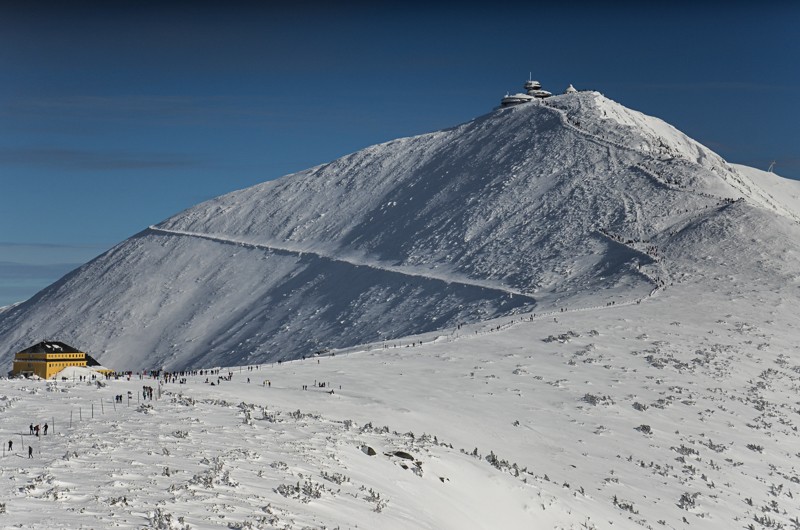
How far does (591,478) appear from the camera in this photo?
123 ft

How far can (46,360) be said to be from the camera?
197 ft

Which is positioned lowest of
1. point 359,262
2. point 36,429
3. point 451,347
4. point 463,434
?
point 463,434

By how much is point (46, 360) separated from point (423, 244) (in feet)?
204

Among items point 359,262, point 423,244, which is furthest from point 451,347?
point 359,262

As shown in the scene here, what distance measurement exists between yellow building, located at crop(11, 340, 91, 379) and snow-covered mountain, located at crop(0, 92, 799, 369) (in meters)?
35.2

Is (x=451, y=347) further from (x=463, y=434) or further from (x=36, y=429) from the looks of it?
(x=36, y=429)

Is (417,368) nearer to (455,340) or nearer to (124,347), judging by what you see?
(455,340)

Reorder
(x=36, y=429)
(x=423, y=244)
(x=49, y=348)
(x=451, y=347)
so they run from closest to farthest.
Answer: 1. (x=36, y=429)
2. (x=49, y=348)
3. (x=451, y=347)
4. (x=423, y=244)

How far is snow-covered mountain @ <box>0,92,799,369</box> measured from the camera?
90.8m

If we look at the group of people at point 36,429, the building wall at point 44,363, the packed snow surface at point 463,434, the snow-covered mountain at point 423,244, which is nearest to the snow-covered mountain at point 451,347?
the packed snow surface at point 463,434

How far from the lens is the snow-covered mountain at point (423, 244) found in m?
90.8

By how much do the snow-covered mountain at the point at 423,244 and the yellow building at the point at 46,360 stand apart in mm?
35185

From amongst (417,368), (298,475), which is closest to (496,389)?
(417,368)

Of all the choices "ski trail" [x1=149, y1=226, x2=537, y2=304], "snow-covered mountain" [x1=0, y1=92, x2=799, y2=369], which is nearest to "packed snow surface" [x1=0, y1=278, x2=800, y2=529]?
"snow-covered mountain" [x1=0, y1=92, x2=799, y2=369]
